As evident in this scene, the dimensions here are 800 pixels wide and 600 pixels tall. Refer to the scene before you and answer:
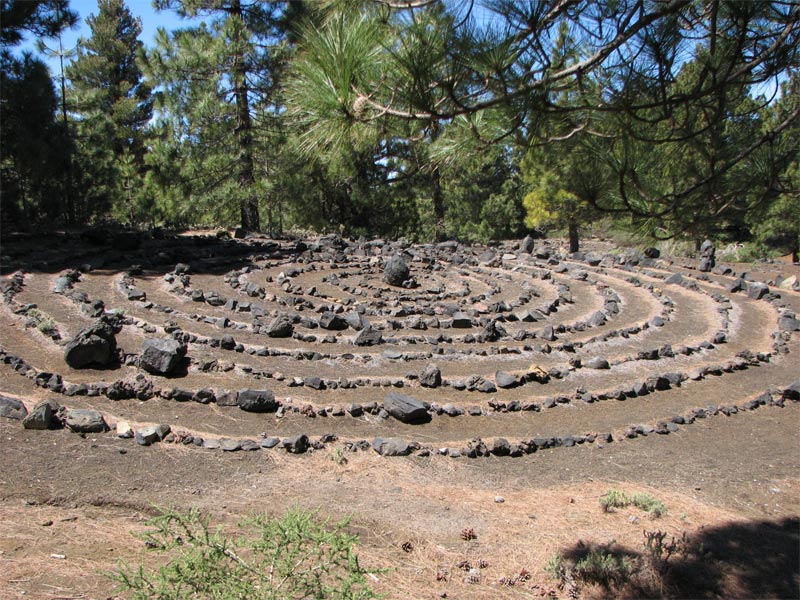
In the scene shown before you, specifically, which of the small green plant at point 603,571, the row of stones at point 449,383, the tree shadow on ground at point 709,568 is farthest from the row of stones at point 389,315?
the small green plant at point 603,571

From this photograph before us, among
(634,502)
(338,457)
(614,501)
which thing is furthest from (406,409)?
(634,502)

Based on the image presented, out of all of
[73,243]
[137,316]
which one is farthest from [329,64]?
[73,243]

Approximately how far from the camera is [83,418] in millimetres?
7938

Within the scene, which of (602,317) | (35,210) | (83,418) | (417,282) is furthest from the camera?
(35,210)

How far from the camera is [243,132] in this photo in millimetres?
24812

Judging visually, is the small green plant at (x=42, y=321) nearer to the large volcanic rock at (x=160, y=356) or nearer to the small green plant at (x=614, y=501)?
the large volcanic rock at (x=160, y=356)

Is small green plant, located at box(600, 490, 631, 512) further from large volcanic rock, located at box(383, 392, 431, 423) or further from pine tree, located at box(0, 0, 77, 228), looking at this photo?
pine tree, located at box(0, 0, 77, 228)

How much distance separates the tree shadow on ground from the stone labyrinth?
233 centimetres

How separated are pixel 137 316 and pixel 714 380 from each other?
10288 millimetres

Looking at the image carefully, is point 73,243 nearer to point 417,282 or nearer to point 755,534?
point 417,282

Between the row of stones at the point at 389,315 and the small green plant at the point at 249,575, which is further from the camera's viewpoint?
the row of stones at the point at 389,315

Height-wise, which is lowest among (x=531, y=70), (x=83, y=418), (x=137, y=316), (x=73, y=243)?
(x=83, y=418)

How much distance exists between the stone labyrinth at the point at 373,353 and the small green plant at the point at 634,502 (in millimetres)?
1510

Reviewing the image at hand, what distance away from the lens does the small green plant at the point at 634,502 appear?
22.3 ft
